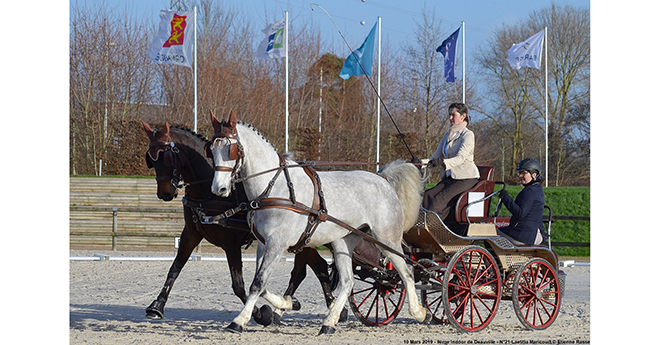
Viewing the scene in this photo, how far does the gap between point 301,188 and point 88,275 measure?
19.5 ft

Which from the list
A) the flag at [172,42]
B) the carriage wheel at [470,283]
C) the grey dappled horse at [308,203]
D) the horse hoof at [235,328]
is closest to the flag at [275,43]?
the flag at [172,42]

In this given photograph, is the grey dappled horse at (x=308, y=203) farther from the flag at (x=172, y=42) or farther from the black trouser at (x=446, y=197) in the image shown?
the flag at (x=172, y=42)

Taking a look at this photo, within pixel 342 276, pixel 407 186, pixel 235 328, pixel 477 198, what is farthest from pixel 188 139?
pixel 477 198

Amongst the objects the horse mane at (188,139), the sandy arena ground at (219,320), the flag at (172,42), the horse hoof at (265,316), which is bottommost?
the sandy arena ground at (219,320)

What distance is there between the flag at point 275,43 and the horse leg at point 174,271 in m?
13.0

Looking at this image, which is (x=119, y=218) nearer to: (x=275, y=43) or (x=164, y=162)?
(x=275, y=43)

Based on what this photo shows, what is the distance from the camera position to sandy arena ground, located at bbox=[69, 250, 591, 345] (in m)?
5.79

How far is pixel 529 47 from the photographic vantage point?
69.8 ft

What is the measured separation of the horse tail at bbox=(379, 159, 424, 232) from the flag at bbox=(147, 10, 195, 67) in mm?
12440

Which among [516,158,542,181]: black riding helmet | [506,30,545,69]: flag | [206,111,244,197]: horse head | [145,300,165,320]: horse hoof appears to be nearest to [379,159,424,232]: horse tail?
[516,158,542,181]: black riding helmet

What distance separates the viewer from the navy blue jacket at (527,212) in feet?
22.0
